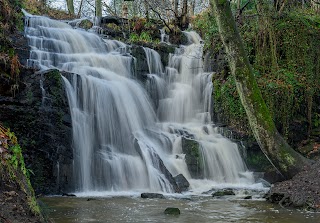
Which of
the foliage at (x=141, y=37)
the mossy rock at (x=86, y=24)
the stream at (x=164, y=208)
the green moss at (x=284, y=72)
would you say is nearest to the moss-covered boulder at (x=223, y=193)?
the stream at (x=164, y=208)

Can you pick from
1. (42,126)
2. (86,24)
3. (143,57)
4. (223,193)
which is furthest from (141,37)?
(223,193)

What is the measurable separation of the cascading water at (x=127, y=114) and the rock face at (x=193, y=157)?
134 millimetres

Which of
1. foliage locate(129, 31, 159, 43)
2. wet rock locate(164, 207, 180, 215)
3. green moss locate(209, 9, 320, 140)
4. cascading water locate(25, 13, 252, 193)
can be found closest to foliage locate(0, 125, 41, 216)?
wet rock locate(164, 207, 180, 215)

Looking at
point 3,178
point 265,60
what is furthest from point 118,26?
point 3,178

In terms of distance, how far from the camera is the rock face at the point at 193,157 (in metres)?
10.7

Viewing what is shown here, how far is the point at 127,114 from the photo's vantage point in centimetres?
1170

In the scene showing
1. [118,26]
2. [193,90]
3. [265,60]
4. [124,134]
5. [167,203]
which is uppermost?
[118,26]

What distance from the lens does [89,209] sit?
258 inches

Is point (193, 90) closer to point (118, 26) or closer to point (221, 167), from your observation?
point (221, 167)

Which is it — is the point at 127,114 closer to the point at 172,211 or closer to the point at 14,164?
the point at 172,211

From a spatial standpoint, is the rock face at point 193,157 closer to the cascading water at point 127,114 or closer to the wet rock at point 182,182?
the cascading water at point 127,114

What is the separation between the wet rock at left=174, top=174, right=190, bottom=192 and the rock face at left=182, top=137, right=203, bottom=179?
94cm

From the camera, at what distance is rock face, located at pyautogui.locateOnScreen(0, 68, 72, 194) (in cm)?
879

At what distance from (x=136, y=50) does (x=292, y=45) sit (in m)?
5.90
